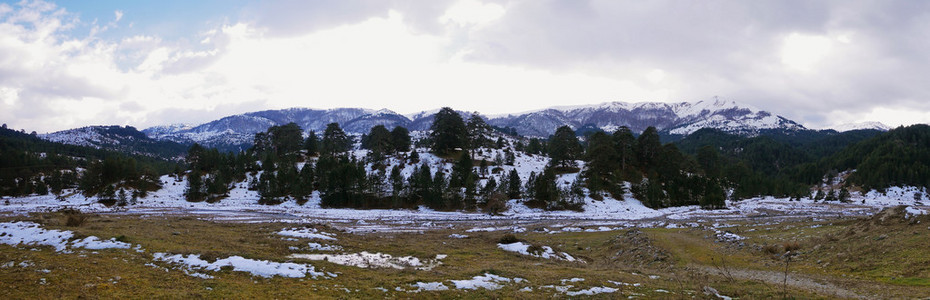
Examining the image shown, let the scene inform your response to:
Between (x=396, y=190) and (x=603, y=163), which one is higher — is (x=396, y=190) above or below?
below

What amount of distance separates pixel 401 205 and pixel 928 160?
698 ft

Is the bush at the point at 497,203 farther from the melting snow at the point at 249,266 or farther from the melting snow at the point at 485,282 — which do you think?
the melting snow at the point at 249,266

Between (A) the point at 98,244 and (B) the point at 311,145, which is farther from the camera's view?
(B) the point at 311,145

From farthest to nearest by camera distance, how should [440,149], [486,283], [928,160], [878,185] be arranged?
[928,160] → [878,185] → [440,149] → [486,283]

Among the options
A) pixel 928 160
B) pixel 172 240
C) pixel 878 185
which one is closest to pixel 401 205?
pixel 172 240

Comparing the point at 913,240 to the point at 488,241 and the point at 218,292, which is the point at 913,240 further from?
the point at 218,292

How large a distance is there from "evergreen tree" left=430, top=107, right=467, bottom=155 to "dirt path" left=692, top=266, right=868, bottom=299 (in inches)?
3414

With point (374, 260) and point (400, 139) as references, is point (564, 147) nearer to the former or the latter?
point (400, 139)

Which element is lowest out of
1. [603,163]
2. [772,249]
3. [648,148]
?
[772,249]

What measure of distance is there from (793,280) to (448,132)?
9399 cm

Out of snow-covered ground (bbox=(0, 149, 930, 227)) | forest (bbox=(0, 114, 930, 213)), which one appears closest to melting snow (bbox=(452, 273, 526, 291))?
snow-covered ground (bbox=(0, 149, 930, 227))

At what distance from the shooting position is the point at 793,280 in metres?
18.1

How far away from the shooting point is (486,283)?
54.6 ft

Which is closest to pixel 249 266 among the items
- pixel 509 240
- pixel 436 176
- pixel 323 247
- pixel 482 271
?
pixel 323 247
